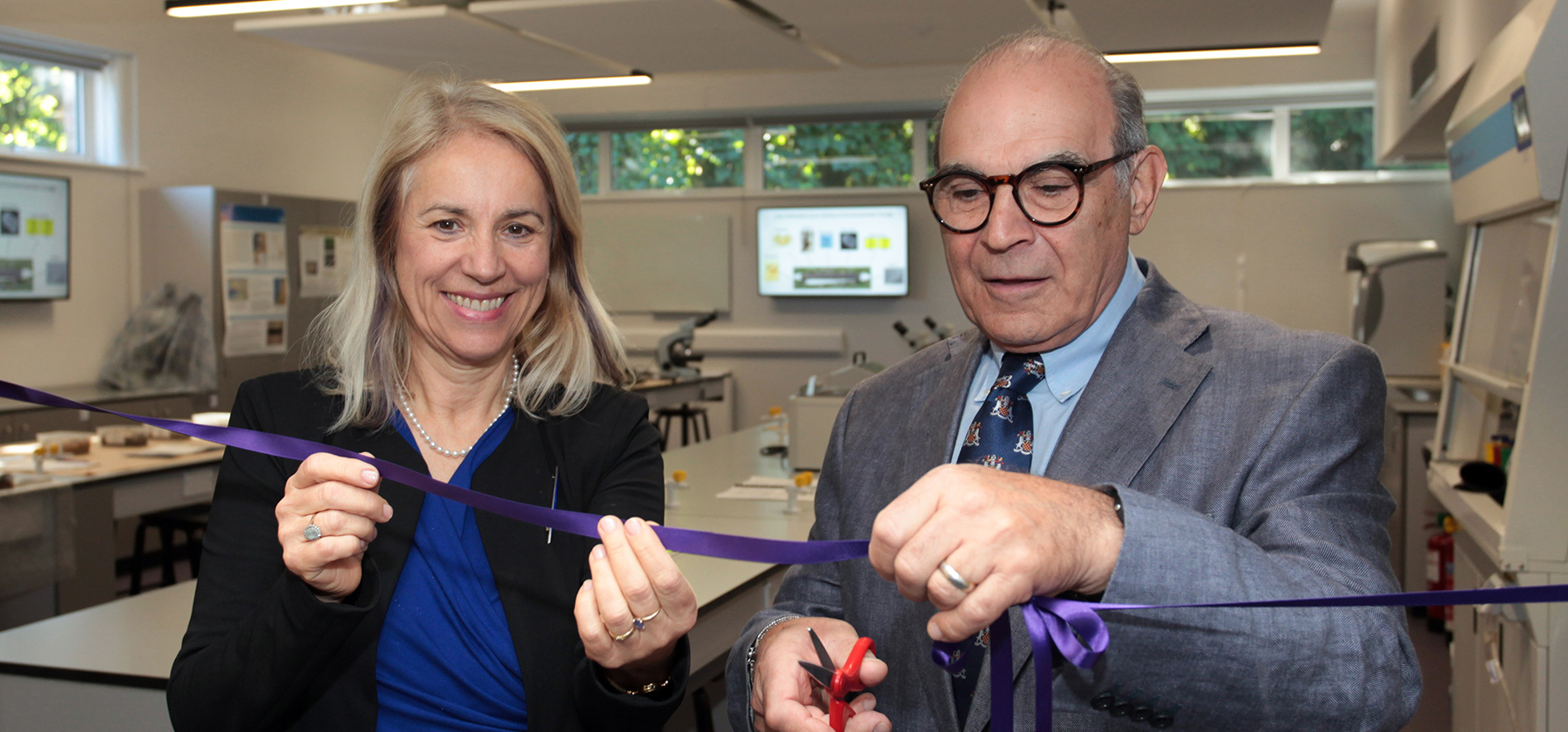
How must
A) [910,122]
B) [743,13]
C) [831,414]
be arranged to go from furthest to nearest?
[910,122] → [743,13] → [831,414]

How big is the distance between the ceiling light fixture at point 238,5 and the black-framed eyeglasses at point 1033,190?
4.56 meters

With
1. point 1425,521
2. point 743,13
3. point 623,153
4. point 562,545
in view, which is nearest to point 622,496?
point 562,545

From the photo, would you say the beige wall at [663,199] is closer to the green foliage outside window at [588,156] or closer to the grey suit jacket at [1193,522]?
the green foliage outside window at [588,156]

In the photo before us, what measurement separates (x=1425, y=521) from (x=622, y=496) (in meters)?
5.48

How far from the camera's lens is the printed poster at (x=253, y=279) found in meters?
7.41

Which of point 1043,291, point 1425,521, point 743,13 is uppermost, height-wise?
point 743,13

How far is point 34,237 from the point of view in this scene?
6.82 meters

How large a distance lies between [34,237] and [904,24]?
5665mm

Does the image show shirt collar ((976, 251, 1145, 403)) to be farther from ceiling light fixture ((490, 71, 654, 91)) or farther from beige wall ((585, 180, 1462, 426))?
beige wall ((585, 180, 1462, 426))

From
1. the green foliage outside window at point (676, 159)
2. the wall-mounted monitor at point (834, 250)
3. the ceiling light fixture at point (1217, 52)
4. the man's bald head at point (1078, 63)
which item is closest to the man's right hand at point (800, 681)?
Answer: the man's bald head at point (1078, 63)

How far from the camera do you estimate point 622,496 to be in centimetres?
158

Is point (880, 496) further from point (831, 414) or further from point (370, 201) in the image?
point (831, 414)

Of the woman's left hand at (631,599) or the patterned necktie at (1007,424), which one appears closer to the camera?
the woman's left hand at (631,599)

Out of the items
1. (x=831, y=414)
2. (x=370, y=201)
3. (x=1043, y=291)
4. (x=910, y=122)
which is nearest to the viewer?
(x=1043, y=291)
